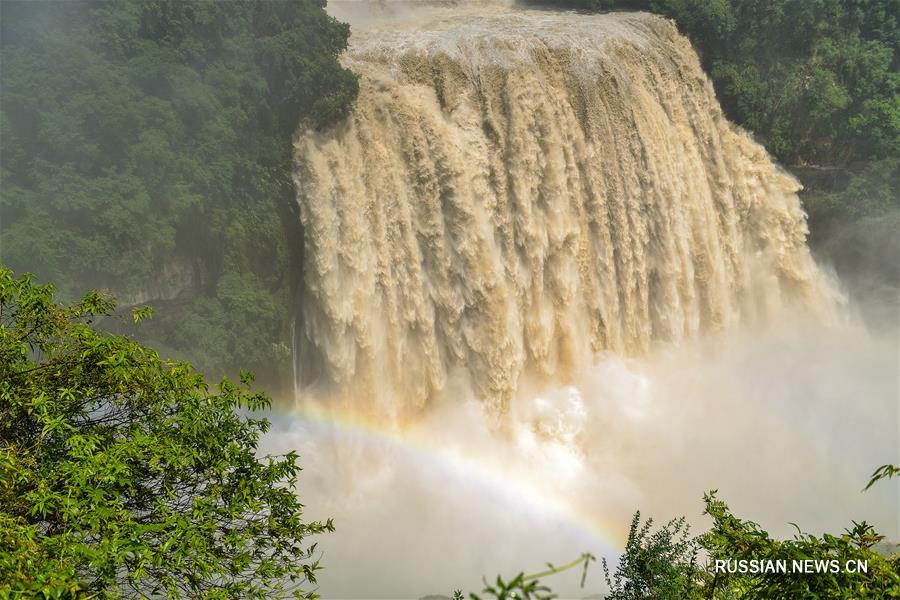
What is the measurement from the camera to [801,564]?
16.0 feet

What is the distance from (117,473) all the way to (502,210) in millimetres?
12515

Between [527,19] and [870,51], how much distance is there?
12565mm

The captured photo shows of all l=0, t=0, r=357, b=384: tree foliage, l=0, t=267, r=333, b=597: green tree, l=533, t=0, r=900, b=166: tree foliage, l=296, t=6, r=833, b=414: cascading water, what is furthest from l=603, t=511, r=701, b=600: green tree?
l=533, t=0, r=900, b=166: tree foliage

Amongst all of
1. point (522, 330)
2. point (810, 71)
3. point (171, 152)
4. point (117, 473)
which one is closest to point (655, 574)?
point (117, 473)

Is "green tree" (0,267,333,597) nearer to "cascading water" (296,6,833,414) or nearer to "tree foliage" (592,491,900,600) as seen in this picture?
"tree foliage" (592,491,900,600)

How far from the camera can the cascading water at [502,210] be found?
1638cm

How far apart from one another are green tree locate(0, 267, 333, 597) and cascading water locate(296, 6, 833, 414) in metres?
9.34

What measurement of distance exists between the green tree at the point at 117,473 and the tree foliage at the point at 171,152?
9.57 m

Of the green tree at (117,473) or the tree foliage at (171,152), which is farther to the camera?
the tree foliage at (171,152)

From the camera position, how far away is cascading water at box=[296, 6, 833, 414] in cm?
1638

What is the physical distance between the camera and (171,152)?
56.3 feet

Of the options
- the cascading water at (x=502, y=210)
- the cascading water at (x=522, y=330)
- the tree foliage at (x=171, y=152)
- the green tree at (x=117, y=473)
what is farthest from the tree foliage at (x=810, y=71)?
the green tree at (x=117, y=473)

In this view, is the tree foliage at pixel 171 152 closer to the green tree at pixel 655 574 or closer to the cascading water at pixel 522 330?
the cascading water at pixel 522 330

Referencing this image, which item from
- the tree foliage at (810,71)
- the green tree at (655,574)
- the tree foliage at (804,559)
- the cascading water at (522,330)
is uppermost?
the tree foliage at (810,71)
